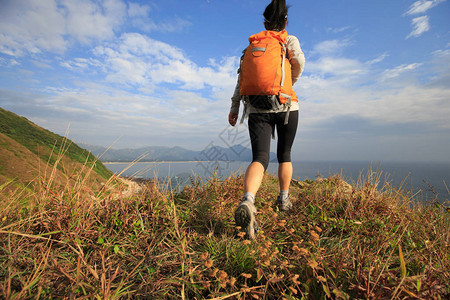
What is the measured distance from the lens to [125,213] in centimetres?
207

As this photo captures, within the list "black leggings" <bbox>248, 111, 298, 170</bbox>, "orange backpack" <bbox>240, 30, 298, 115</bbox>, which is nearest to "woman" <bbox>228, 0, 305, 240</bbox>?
"black leggings" <bbox>248, 111, 298, 170</bbox>

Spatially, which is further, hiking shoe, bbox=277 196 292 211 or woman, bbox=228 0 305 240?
hiking shoe, bbox=277 196 292 211

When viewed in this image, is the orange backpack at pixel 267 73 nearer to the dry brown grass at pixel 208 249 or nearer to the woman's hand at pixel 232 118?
the woman's hand at pixel 232 118

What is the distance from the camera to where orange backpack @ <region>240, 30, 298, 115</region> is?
2.23 metres

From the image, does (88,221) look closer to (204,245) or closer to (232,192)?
(204,245)

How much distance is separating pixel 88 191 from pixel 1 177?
2.47 meters

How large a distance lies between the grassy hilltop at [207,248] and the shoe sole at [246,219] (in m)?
0.10

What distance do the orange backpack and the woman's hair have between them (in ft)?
0.71

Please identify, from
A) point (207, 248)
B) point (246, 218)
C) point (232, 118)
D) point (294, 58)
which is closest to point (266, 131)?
point (232, 118)

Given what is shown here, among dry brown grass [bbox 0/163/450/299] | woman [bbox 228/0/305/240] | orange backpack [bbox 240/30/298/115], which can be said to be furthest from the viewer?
woman [bbox 228/0/305/240]

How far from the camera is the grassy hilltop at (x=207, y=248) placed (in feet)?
3.85

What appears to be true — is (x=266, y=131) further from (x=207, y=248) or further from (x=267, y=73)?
(x=207, y=248)

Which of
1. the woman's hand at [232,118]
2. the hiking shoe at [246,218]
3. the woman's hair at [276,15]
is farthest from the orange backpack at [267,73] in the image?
the hiking shoe at [246,218]

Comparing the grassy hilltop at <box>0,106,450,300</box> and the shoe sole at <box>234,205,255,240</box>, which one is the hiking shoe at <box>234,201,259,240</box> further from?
the grassy hilltop at <box>0,106,450,300</box>
